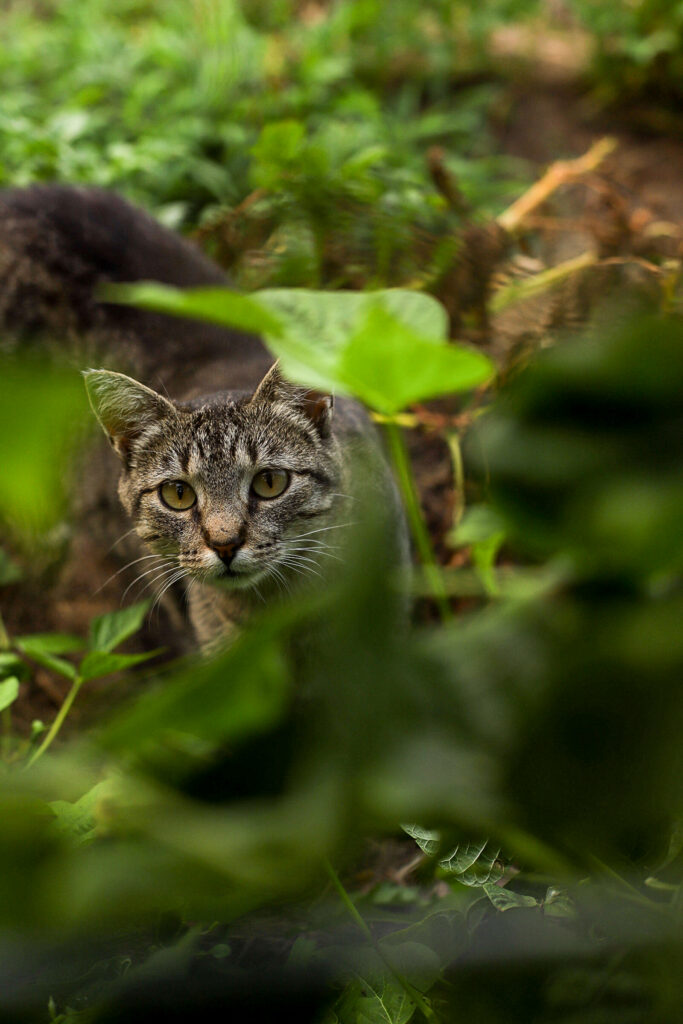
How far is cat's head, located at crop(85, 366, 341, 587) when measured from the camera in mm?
2029

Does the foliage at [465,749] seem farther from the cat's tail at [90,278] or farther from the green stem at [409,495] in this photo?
the cat's tail at [90,278]

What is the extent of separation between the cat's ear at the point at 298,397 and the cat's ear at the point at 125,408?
23 centimetres

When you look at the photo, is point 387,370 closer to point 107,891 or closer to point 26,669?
point 107,891

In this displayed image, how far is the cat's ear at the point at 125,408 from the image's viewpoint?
6.48 feet

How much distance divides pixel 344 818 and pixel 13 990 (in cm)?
17

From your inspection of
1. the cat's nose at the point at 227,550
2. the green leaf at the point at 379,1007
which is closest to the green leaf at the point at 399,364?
the green leaf at the point at 379,1007

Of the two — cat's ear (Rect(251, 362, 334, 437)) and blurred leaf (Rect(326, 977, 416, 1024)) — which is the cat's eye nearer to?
cat's ear (Rect(251, 362, 334, 437))

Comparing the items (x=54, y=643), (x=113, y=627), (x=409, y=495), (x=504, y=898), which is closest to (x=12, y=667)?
(x=54, y=643)

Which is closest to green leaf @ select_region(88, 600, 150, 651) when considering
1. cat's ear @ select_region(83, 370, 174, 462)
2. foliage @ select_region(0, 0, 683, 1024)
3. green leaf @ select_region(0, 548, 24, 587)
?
cat's ear @ select_region(83, 370, 174, 462)

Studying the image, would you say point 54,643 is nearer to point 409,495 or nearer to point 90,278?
point 90,278

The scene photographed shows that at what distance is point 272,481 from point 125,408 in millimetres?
393

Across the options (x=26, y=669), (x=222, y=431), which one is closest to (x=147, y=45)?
(x=222, y=431)

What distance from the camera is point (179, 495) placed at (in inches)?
84.4

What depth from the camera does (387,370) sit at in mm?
429
